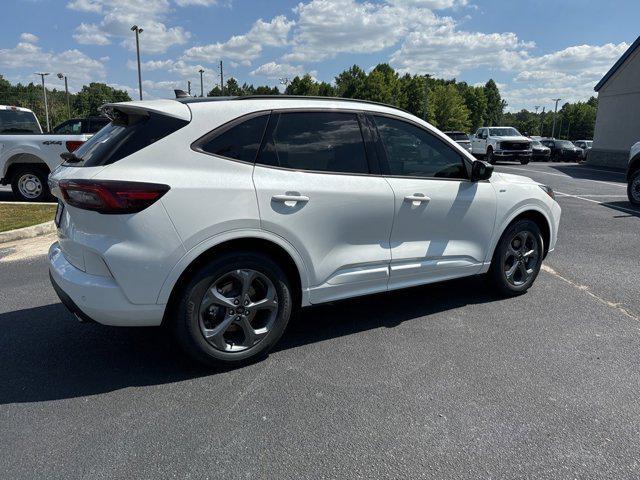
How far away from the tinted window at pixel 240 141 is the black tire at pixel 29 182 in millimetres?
9093

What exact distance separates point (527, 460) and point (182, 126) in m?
2.76

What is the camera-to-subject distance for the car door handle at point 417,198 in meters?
3.90

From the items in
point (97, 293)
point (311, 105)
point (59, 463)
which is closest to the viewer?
point (59, 463)

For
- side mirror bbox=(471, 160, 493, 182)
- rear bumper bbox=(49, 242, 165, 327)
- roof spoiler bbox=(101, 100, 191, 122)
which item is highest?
roof spoiler bbox=(101, 100, 191, 122)

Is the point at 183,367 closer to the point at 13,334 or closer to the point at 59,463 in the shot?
the point at 59,463

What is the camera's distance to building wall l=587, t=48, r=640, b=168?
2583 centimetres

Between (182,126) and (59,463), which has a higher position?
(182,126)

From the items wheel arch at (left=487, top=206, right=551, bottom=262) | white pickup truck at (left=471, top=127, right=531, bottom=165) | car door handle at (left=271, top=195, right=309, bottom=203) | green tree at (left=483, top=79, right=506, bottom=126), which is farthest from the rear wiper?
green tree at (left=483, top=79, right=506, bottom=126)

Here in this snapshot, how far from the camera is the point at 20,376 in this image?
329 cm

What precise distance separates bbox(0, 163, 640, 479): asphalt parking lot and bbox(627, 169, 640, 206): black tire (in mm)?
7892

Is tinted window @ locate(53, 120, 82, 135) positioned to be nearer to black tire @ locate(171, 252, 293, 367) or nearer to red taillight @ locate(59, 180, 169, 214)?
red taillight @ locate(59, 180, 169, 214)

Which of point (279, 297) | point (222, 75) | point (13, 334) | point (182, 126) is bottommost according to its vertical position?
point (13, 334)

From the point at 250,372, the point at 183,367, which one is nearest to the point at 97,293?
the point at 183,367

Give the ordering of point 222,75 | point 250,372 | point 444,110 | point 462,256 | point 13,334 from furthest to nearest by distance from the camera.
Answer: point 444,110
point 222,75
point 462,256
point 13,334
point 250,372
